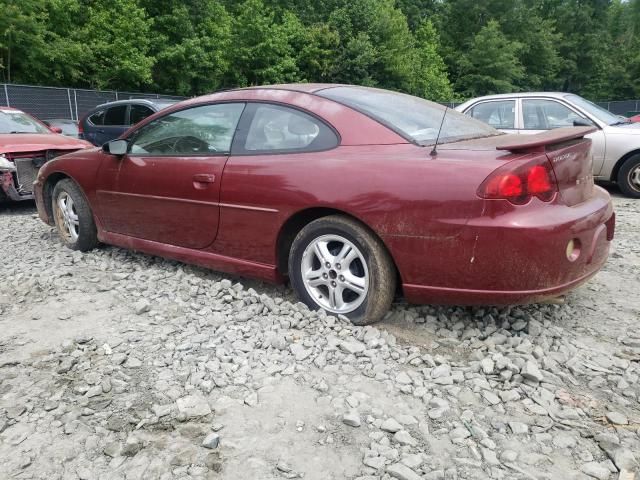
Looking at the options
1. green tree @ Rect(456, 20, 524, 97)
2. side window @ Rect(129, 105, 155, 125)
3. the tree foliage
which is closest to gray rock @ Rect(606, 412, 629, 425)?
side window @ Rect(129, 105, 155, 125)

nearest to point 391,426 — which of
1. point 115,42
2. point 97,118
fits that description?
point 97,118

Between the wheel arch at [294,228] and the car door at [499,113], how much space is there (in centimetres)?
543

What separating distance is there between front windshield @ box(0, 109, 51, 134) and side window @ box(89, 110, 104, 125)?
8.88ft

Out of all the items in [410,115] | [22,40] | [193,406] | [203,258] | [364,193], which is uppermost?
[22,40]

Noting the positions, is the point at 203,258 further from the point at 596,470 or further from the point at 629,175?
the point at 629,175

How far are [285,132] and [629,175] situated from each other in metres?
6.17

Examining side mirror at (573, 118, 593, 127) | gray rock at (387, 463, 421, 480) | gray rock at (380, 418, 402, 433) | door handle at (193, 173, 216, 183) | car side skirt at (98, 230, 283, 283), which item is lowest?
gray rock at (387, 463, 421, 480)

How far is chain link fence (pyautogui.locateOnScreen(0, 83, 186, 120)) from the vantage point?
18906mm

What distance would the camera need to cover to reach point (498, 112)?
834 cm

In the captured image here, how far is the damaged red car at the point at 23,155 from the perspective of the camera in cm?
690

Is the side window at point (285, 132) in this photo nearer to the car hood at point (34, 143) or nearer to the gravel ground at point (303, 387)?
the gravel ground at point (303, 387)

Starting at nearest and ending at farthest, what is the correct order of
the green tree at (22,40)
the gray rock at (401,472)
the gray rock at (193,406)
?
the gray rock at (401,472) → the gray rock at (193,406) → the green tree at (22,40)

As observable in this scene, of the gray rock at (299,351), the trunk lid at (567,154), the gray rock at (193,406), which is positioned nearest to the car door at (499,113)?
the trunk lid at (567,154)

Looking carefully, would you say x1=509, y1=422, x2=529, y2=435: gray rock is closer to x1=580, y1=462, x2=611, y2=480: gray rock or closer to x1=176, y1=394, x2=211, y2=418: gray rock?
x1=580, y1=462, x2=611, y2=480: gray rock
